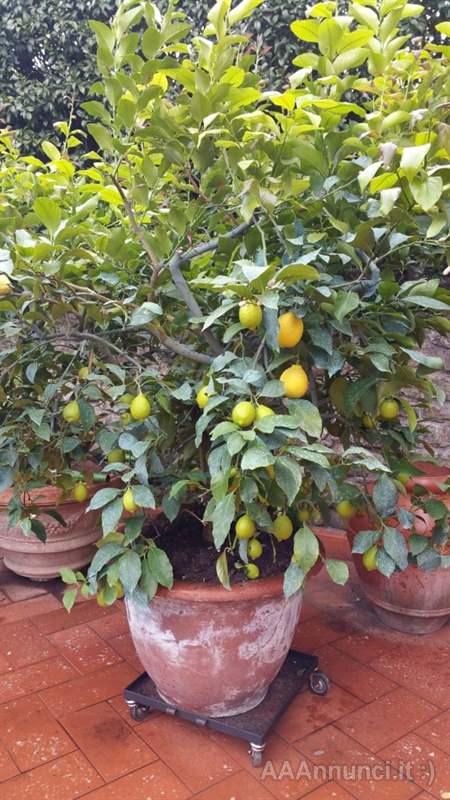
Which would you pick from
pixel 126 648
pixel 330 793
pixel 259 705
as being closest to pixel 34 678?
pixel 126 648

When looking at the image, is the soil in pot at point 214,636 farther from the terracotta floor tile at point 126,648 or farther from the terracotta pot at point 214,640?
the terracotta floor tile at point 126,648

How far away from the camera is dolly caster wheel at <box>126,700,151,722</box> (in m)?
1.73

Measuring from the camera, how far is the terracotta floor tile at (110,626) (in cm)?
222

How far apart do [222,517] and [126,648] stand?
3.97 ft

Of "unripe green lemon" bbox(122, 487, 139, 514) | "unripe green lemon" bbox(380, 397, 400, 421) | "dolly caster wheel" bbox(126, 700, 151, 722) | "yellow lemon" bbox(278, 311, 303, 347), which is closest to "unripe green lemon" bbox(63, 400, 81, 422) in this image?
"unripe green lemon" bbox(122, 487, 139, 514)

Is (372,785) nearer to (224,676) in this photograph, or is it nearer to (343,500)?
(224,676)

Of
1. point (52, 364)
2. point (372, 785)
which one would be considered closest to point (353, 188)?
point (52, 364)

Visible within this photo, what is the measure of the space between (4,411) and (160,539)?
1.89 ft

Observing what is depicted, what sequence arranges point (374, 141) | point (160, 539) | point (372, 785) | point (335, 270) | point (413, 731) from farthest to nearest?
1. point (160, 539)
2. point (413, 731)
3. point (372, 785)
4. point (335, 270)
5. point (374, 141)

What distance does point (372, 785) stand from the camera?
1518 millimetres

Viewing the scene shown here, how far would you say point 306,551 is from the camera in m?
1.24

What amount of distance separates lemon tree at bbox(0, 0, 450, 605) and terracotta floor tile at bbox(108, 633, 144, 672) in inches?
25.4

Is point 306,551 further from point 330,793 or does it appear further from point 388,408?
point 330,793

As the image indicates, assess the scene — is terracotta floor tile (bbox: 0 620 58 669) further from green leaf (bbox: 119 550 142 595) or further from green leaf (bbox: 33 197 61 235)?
green leaf (bbox: 33 197 61 235)
